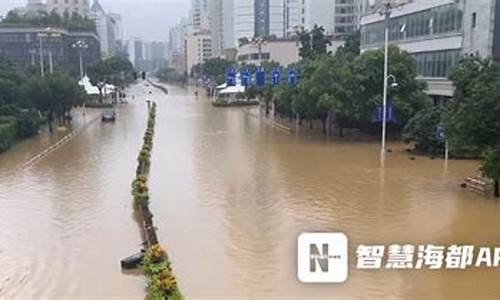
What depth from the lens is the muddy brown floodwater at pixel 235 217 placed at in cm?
1285

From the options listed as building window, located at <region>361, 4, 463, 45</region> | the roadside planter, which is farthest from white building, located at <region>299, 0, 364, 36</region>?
the roadside planter

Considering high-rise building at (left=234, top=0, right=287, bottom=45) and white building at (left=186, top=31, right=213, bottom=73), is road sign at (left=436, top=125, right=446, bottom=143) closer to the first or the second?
high-rise building at (left=234, top=0, right=287, bottom=45)

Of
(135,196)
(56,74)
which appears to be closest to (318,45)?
(56,74)

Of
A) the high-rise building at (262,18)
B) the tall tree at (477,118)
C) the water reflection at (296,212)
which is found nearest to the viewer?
the water reflection at (296,212)

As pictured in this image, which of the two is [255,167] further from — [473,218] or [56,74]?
[56,74]

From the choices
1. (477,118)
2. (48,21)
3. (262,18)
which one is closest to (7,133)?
(477,118)

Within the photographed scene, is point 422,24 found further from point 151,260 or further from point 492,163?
point 151,260

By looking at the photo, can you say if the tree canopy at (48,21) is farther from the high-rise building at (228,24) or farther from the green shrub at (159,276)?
the green shrub at (159,276)

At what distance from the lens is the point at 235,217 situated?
1828 centimetres

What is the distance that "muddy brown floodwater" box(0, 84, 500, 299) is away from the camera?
1285 centimetres

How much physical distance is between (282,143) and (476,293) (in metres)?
22.6

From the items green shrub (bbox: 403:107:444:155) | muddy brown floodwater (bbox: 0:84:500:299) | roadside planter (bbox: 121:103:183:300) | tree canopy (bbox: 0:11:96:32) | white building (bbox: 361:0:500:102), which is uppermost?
tree canopy (bbox: 0:11:96:32)

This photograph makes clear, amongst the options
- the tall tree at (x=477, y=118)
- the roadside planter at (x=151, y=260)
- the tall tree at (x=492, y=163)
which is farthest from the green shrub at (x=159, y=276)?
the tall tree at (x=477, y=118)

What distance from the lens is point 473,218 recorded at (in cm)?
1791
